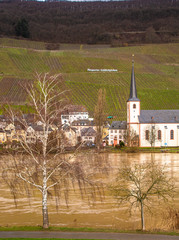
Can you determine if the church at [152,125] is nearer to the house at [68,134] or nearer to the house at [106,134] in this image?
the house at [106,134]

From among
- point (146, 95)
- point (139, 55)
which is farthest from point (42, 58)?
point (146, 95)

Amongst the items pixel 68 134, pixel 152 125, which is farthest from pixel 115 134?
pixel 68 134

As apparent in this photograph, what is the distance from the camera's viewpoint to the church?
267ft

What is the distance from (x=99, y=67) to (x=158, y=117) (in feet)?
224

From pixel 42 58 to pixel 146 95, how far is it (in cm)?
5854

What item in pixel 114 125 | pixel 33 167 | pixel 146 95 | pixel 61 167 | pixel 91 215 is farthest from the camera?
pixel 146 95

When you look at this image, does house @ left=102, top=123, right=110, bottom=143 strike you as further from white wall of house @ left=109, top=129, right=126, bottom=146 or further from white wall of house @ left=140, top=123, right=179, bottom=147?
white wall of house @ left=140, top=123, right=179, bottom=147

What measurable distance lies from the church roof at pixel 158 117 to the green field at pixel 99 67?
15895mm

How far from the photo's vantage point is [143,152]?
229 ft

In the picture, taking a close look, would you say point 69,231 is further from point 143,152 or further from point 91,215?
point 143,152

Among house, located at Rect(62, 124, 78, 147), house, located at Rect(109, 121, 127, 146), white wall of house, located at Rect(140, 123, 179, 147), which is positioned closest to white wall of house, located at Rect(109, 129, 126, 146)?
house, located at Rect(109, 121, 127, 146)

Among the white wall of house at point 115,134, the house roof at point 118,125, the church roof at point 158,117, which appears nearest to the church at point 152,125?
the church roof at point 158,117

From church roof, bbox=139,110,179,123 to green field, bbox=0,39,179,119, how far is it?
15.9m

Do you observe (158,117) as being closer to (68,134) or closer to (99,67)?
(68,134)
